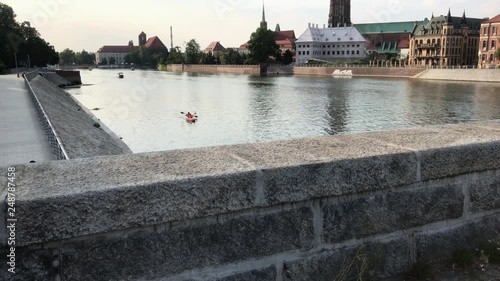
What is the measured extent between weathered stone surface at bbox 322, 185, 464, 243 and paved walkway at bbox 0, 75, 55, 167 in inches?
247

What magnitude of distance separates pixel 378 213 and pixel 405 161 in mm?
340

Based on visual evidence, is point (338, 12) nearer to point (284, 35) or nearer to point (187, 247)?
point (284, 35)

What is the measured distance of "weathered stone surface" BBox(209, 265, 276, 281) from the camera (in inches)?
90.1

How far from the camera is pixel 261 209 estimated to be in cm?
233

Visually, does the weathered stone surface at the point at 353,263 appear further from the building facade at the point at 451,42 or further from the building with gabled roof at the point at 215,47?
the building with gabled roof at the point at 215,47

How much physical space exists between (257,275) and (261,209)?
340 millimetres

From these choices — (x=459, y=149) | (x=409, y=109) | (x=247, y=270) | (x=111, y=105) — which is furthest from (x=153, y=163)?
(x=111, y=105)

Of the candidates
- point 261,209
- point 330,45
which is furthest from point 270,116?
point 330,45

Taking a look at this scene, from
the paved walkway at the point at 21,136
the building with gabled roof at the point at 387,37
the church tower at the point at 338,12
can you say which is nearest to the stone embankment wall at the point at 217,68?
the building with gabled roof at the point at 387,37

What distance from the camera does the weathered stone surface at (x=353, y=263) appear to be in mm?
2480

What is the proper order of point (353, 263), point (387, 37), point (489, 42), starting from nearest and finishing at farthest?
point (353, 263)
point (489, 42)
point (387, 37)

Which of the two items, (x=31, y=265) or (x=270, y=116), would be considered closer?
(x=31, y=265)

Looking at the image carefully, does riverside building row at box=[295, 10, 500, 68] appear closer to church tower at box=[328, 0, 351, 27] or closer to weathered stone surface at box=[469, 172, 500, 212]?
church tower at box=[328, 0, 351, 27]

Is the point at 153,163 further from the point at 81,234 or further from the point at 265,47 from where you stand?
the point at 265,47
